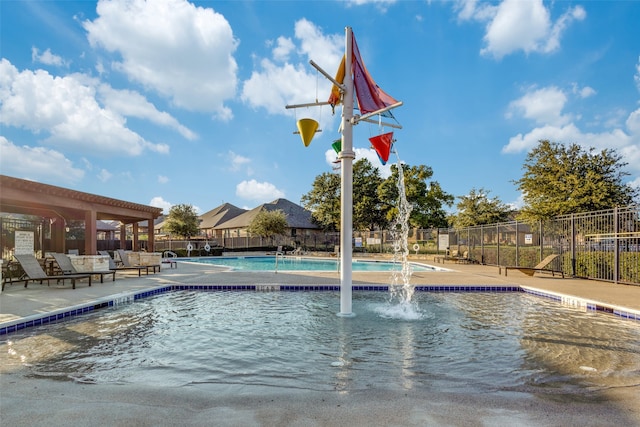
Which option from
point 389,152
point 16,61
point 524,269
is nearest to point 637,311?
point 389,152

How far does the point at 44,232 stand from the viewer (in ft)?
52.6

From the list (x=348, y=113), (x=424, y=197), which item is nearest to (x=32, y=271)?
(x=348, y=113)

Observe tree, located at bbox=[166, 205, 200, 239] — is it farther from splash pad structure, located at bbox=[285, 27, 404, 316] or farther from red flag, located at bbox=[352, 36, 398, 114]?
red flag, located at bbox=[352, 36, 398, 114]

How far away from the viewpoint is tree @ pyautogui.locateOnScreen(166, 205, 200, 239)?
3422 centimetres

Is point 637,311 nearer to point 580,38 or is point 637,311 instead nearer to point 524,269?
point 524,269

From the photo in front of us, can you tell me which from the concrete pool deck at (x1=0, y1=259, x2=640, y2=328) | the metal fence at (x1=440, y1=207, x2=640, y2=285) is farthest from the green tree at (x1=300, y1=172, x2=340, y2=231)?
the concrete pool deck at (x1=0, y1=259, x2=640, y2=328)

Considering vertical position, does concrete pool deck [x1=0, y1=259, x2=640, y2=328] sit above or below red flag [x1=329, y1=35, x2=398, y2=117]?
below

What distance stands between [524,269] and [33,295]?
49.4ft

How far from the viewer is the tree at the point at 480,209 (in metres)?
34.9

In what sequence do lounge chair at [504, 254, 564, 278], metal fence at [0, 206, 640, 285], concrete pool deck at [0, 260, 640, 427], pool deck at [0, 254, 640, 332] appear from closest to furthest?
concrete pool deck at [0, 260, 640, 427], pool deck at [0, 254, 640, 332], metal fence at [0, 206, 640, 285], lounge chair at [504, 254, 564, 278]

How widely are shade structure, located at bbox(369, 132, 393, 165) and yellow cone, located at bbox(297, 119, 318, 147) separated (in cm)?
106

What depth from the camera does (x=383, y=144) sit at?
623 cm

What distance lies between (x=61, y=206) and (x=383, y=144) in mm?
10391

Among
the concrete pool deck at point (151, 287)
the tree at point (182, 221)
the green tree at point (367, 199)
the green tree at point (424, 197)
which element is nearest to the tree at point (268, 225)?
the tree at point (182, 221)
